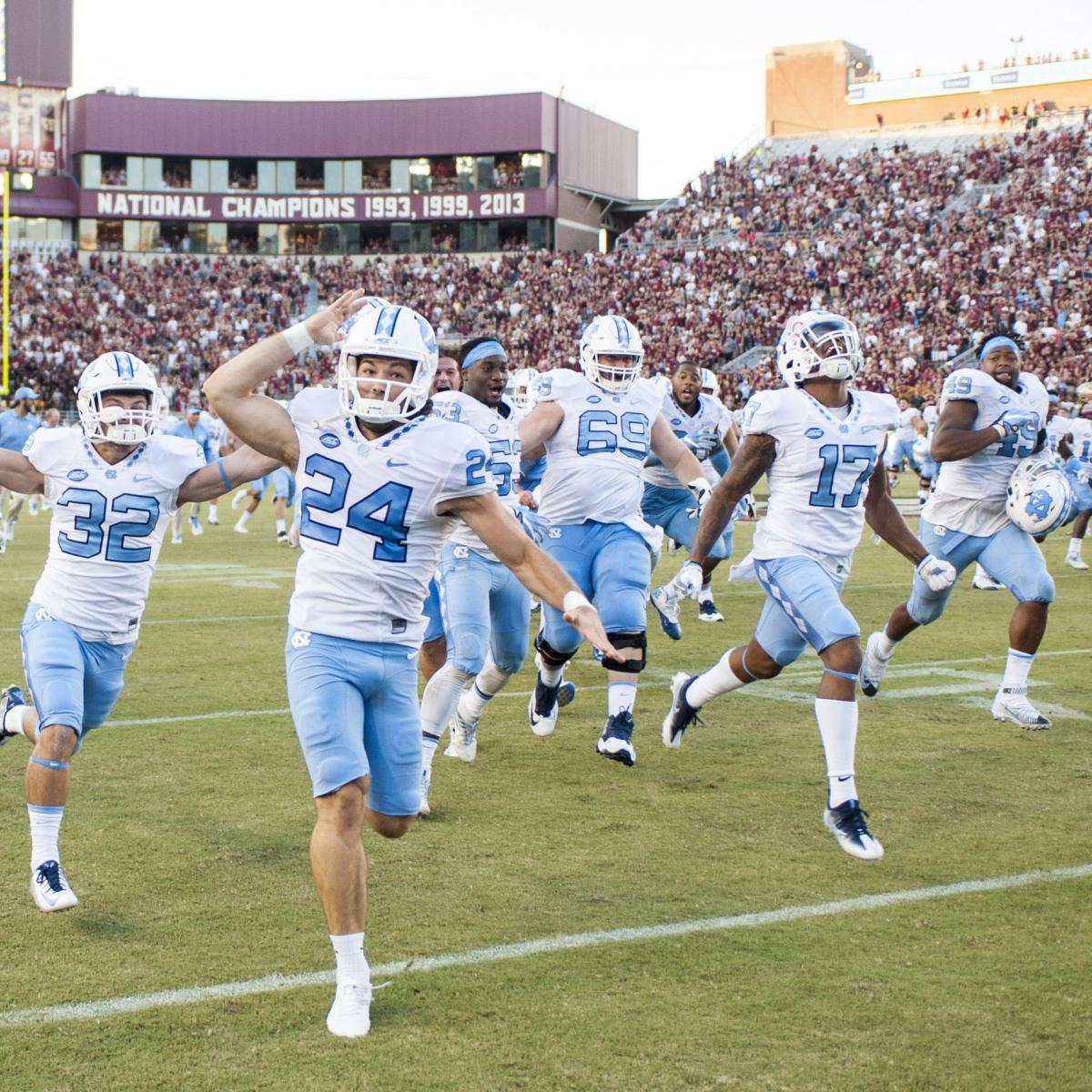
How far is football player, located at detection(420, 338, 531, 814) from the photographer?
20.3ft

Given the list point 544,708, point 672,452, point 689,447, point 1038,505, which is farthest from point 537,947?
point 689,447

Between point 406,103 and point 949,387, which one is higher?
point 406,103

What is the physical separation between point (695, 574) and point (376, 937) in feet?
7.54

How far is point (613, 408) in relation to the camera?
23.7 feet

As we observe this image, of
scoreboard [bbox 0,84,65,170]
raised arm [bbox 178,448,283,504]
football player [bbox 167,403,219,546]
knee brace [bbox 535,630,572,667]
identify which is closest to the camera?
raised arm [bbox 178,448,283,504]

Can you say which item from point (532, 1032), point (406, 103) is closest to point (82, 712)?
point (532, 1032)

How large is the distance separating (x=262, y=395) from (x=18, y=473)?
161cm

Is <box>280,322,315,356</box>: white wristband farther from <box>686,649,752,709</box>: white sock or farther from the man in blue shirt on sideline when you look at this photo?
the man in blue shirt on sideline

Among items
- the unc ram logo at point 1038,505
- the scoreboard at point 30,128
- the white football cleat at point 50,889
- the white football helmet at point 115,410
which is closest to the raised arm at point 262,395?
the white football helmet at point 115,410

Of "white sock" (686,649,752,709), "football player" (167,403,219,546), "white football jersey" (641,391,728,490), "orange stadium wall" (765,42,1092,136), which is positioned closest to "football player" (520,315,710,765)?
"white sock" (686,649,752,709)

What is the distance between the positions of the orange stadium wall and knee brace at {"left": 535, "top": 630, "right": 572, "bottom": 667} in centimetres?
4893

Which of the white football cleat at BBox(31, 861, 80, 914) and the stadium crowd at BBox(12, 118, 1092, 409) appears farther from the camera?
the stadium crowd at BBox(12, 118, 1092, 409)

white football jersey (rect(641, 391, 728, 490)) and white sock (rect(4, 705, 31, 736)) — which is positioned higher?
white football jersey (rect(641, 391, 728, 490))

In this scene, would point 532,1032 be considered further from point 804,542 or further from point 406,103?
point 406,103
